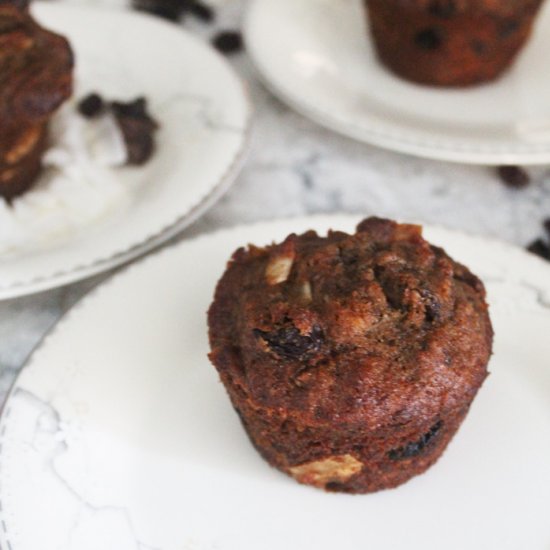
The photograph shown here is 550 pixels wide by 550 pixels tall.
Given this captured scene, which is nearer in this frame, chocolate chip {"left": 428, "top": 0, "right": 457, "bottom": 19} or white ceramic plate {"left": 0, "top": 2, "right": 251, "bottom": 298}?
white ceramic plate {"left": 0, "top": 2, "right": 251, "bottom": 298}

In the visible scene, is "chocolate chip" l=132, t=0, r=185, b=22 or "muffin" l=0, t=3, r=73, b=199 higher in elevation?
"muffin" l=0, t=3, r=73, b=199

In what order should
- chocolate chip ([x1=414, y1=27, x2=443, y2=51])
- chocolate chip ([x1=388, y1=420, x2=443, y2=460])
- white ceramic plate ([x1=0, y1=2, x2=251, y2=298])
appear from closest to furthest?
chocolate chip ([x1=388, y1=420, x2=443, y2=460]) < white ceramic plate ([x1=0, y1=2, x2=251, y2=298]) < chocolate chip ([x1=414, y1=27, x2=443, y2=51])

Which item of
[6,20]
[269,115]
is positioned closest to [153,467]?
[6,20]

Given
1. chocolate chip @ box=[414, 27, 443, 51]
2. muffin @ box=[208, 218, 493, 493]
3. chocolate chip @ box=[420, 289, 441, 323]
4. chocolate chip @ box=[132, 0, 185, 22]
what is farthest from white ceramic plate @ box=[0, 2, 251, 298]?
chocolate chip @ box=[420, 289, 441, 323]

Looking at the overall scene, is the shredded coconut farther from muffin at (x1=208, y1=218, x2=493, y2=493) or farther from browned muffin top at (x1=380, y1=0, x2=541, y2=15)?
browned muffin top at (x1=380, y1=0, x2=541, y2=15)

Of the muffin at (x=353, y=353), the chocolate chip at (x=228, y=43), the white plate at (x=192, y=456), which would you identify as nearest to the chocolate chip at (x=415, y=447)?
the muffin at (x=353, y=353)

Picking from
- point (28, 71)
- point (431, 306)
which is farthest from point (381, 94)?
point (431, 306)

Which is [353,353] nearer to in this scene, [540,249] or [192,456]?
[192,456]

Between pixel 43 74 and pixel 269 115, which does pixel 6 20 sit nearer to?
pixel 43 74
